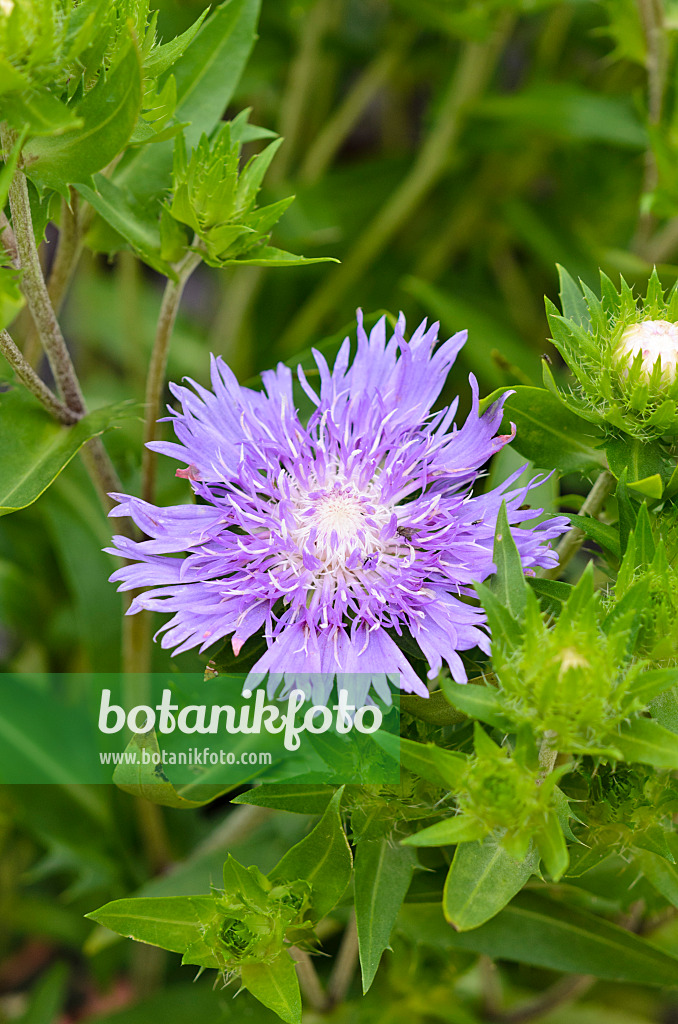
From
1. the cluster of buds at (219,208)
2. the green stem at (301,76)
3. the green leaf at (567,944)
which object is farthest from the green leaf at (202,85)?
the green leaf at (567,944)

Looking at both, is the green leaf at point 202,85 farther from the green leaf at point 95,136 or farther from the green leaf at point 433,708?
the green leaf at point 433,708

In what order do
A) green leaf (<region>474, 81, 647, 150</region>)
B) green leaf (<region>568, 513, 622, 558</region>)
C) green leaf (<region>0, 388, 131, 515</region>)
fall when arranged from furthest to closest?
green leaf (<region>474, 81, 647, 150</region>) → green leaf (<region>0, 388, 131, 515</region>) → green leaf (<region>568, 513, 622, 558</region>)

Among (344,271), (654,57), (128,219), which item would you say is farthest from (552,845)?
(344,271)

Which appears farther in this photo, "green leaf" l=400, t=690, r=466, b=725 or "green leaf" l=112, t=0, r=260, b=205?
"green leaf" l=112, t=0, r=260, b=205

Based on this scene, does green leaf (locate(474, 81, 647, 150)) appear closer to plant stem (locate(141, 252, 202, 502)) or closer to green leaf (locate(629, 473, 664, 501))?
plant stem (locate(141, 252, 202, 502))

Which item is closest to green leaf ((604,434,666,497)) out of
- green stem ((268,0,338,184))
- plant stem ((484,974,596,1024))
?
plant stem ((484,974,596,1024))

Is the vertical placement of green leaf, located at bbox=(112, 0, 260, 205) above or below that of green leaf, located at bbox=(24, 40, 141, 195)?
above

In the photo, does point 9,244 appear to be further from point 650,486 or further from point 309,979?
point 309,979
